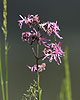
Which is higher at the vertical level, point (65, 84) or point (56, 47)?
point (56, 47)

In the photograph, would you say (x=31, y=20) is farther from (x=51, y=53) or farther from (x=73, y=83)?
(x=73, y=83)

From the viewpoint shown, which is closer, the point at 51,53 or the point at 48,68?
the point at 51,53

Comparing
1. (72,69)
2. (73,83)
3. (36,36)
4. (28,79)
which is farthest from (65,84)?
(72,69)

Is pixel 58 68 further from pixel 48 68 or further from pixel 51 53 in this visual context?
pixel 51 53

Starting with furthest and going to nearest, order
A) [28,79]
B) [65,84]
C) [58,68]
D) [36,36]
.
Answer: [58,68], [28,79], [36,36], [65,84]

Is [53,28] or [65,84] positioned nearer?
[65,84]

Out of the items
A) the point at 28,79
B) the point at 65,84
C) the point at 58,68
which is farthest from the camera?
the point at 58,68

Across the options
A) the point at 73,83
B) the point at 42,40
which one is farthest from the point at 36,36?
the point at 73,83

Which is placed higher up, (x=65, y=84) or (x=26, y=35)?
(x=26, y=35)

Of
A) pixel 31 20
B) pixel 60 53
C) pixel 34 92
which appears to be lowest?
pixel 34 92
